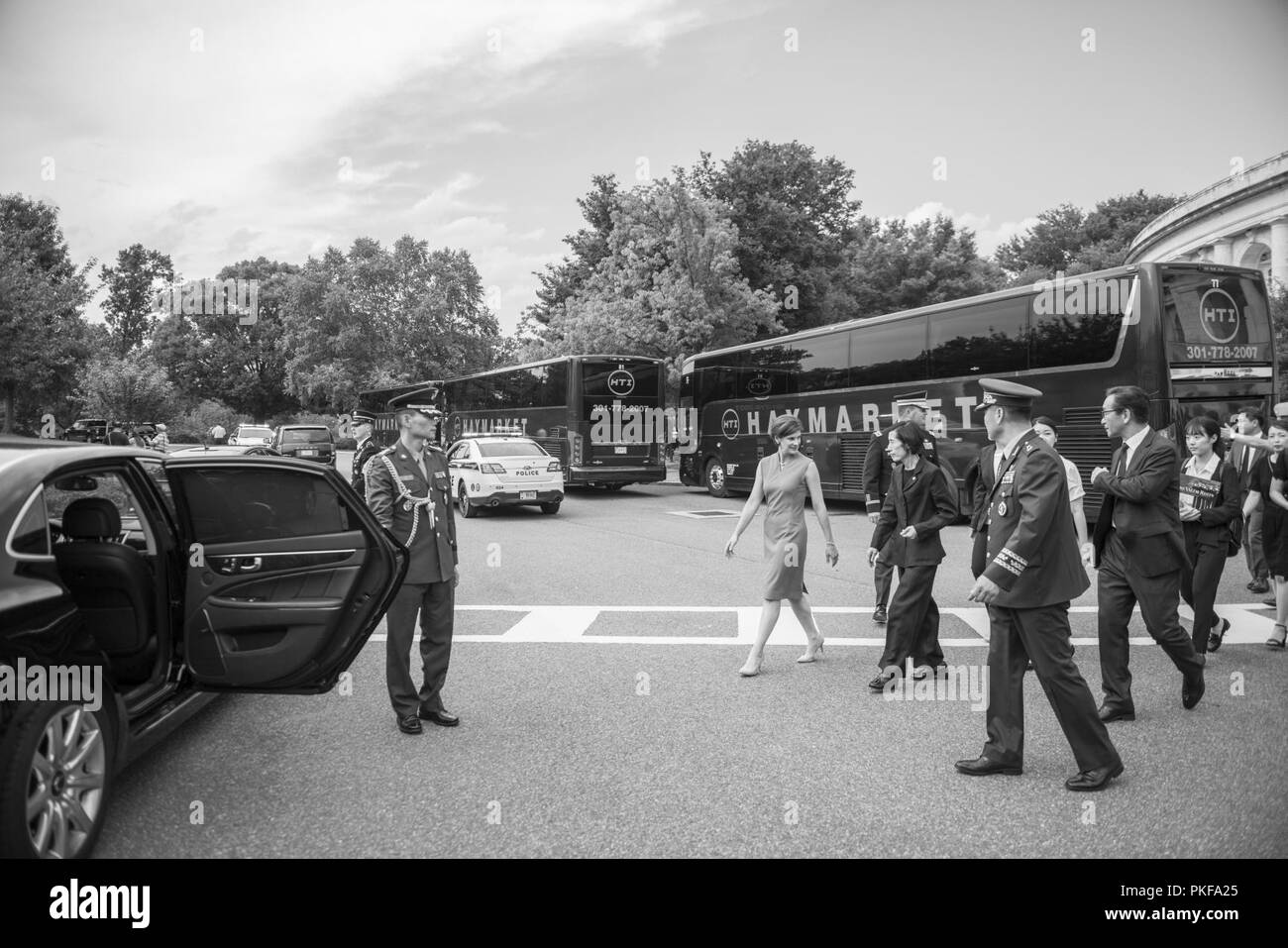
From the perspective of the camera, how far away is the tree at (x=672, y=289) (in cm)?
3022

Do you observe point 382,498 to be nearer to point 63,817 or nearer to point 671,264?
point 63,817

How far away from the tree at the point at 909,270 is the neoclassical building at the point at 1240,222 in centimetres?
1168

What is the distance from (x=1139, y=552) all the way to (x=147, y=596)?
5040 millimetres

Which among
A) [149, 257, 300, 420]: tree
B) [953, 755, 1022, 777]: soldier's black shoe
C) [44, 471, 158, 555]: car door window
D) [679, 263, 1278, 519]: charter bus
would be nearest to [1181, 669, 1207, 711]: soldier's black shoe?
[953, 755, 1022, 777]: soldier's black shoe

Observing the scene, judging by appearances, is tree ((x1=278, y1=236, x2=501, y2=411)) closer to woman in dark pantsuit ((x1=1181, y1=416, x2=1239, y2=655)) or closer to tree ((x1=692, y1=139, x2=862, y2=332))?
tree ((x1=692, y1=139, x2=862, y2=332))

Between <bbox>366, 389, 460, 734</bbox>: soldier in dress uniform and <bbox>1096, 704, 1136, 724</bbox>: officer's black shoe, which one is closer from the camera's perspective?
<bbox>366, 389, 460, 734</bbox>: soldier in dress uniform

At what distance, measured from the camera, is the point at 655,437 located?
23125mm

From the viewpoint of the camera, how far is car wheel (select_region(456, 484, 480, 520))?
706 inches

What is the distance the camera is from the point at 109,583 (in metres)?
4.04

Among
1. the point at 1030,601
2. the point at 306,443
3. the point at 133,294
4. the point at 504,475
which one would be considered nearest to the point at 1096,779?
the point at 1030,601

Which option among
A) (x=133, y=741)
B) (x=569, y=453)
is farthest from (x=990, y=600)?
(x=569, y=453)

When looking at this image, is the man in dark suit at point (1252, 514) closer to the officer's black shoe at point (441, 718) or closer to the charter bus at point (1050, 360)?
the charter bus at point (1050, 360)

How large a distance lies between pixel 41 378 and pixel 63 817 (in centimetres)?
2754

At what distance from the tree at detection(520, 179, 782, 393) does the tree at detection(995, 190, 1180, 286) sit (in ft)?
126
